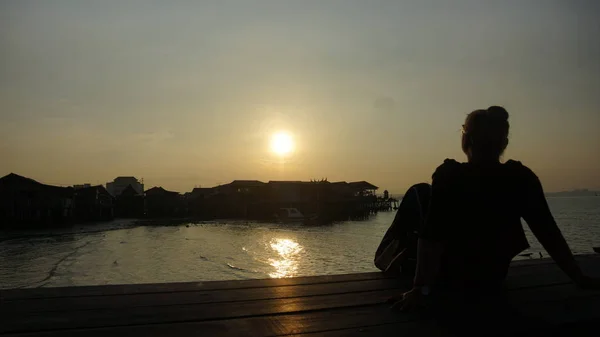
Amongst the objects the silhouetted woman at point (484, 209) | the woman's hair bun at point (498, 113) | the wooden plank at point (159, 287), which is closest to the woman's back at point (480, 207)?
the silhouetted woman at point (484, 209)

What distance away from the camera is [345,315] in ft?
6.74

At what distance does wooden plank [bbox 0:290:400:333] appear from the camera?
192cm

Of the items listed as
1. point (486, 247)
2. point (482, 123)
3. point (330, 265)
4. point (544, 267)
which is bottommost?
point (330, 265)

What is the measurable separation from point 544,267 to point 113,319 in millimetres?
3124

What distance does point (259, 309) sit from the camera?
2.15 meters

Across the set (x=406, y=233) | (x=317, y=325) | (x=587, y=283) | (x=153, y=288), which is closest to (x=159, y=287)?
(x=153, y=288)

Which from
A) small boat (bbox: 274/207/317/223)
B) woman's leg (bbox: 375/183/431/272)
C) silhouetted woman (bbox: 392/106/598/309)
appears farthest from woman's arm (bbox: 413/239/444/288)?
small boat (bbox: 274/207/317/223)

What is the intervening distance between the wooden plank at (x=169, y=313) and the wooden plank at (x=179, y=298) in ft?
0.26

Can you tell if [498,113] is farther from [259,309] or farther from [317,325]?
[259,309]

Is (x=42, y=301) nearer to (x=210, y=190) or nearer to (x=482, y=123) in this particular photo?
(x=482, y=123)

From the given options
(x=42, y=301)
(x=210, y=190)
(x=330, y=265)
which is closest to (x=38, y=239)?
(x=330, y=265)

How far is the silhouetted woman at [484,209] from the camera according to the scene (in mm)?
2188

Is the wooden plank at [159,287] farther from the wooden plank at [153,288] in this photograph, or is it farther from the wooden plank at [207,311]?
the wooden plank at [207,311]

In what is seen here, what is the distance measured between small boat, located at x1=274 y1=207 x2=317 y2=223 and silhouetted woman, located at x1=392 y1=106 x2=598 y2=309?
56359 millimetres
